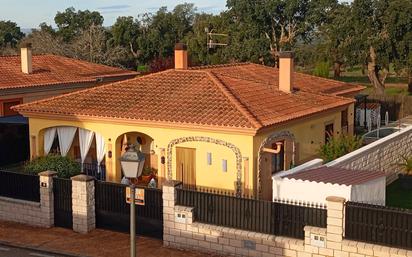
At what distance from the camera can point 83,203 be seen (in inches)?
684

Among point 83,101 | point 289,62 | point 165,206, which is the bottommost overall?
point 165,206

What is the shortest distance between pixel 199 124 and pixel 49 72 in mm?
16706

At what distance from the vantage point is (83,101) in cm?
2323

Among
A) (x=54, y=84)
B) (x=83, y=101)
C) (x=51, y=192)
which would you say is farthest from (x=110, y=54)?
(x=51, y=192)

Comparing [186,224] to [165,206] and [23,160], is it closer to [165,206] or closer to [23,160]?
[165,206]

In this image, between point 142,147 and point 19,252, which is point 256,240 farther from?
point 142,147

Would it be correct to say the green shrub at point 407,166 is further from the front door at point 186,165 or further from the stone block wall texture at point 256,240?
the stone block wall texture at point 256,240

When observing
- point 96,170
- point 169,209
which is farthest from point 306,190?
point 96,170

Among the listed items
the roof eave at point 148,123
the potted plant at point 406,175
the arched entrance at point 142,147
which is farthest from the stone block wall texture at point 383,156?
the arched entrance at point 142,147

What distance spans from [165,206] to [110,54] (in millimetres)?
45672

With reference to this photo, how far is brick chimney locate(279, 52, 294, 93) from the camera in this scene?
23594 millimetres

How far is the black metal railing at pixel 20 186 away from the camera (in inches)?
720

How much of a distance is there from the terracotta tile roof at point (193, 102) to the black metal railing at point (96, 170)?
6.38 ft

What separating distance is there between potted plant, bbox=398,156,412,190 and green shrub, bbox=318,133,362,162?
193 cm
